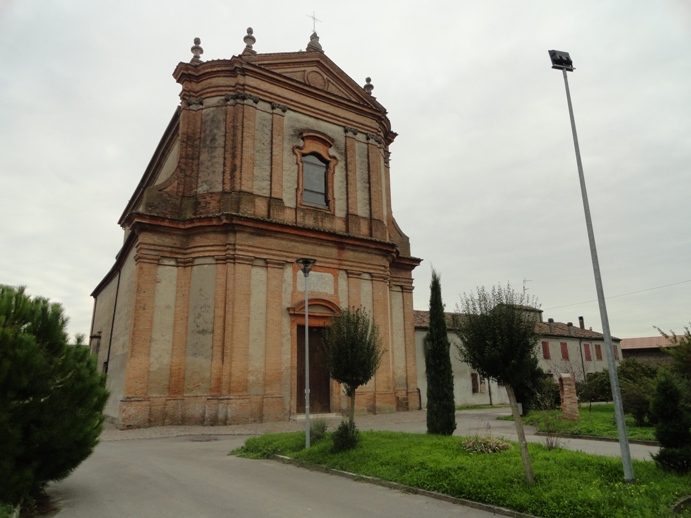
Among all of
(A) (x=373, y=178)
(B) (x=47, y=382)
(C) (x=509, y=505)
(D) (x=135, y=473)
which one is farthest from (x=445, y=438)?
(A) (x=373, y=178)

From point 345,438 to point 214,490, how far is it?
3169 millimetres

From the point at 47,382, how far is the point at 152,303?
11.2 m

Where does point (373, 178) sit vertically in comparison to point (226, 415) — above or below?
above

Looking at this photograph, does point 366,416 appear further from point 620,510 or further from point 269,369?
point 620,510

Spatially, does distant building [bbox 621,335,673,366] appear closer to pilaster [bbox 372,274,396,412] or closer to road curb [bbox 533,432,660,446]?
pilaster [bbox 372,274,396,412]

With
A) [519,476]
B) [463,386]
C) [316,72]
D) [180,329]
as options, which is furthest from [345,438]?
[463,386]

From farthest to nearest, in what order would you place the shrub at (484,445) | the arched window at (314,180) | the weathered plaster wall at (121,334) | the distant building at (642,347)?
the distant building at (642,347)
the arched window at (314,180)
the weathered plaster wall at (121,334)
the shrub at (484,445)

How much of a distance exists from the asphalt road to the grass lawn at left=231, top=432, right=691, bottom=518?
41cm

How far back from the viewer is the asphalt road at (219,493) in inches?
261

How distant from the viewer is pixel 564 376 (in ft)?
53.6

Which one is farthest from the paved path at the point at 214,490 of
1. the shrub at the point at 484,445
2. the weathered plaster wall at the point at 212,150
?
the weathered plaster wall at the point at 212,150

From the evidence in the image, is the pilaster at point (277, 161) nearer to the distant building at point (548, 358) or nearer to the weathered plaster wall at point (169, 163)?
the weathered plaster wall at point (169, 163)

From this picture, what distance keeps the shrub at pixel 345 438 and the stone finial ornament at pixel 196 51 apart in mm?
17459

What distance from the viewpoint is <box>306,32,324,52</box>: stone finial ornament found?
24614 mm
